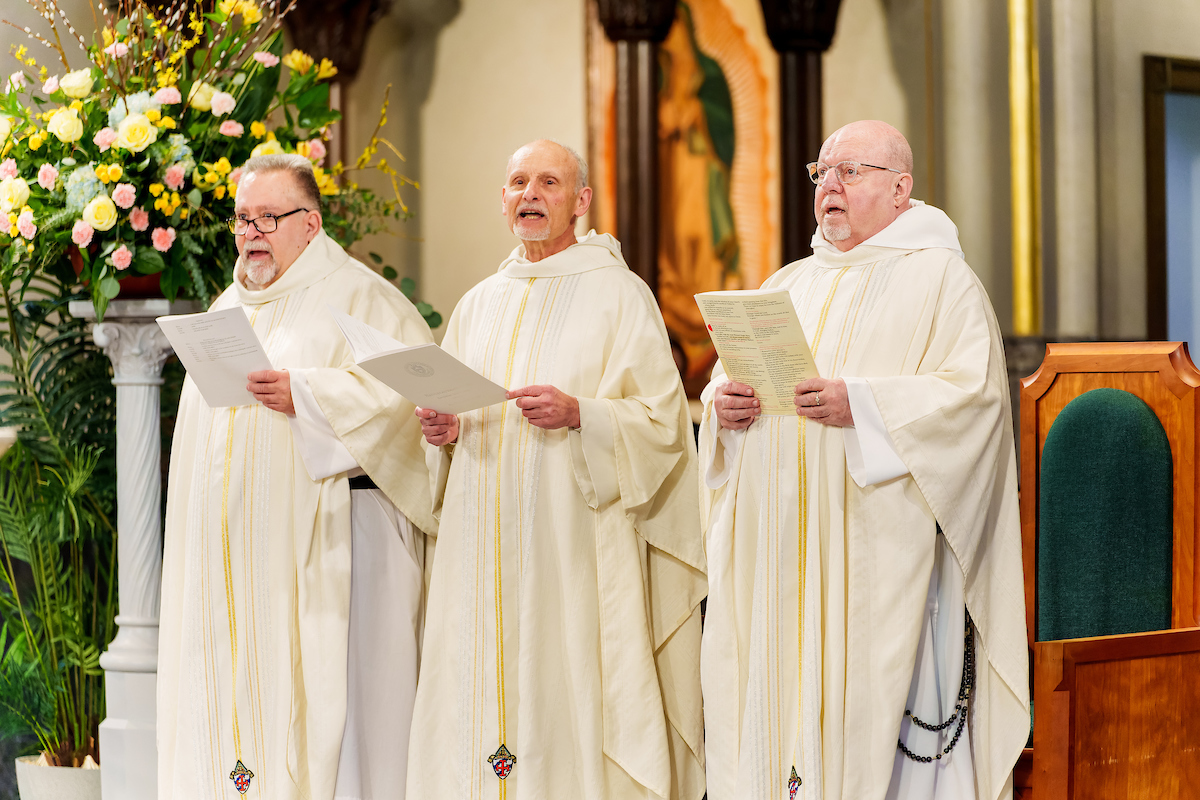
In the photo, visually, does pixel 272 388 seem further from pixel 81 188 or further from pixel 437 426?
pixel 81 188

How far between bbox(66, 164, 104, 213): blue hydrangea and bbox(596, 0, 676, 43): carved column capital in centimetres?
304

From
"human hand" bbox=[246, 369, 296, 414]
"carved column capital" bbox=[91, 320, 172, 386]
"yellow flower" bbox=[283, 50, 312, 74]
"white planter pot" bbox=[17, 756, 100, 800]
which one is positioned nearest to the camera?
"human hand" bbox=[246, 369, 296, 414]

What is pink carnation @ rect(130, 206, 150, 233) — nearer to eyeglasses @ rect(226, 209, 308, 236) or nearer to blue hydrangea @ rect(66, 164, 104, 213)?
blue hydrangea @ rect(66, 164, 104, 213)

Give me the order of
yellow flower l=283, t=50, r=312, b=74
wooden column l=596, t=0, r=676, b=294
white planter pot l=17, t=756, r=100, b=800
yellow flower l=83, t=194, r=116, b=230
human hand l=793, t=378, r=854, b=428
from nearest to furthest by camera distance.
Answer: human hand l=793, t=378, r=854, b=428 → yellow flower l=83, t=194, r=116, b=230 → white planter pot l=17, t=756, r=100, b=800 → yellow flower l=283, t=50, r=312, b=74 → wooden column l=596, t=0, r=676, b=294

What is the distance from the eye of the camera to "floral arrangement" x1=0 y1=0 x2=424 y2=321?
394 cm

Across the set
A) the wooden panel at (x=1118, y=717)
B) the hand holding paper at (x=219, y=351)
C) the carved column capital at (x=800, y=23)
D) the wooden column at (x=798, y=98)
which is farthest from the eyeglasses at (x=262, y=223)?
the carved column capital at (x=800, y=23)

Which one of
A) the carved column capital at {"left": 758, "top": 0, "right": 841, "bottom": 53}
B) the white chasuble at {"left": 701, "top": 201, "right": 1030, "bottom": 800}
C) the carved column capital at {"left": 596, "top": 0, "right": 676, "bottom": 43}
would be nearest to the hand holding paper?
the white chasuble at {"left": 701, "top": 201, "right": 1030, "bottom": 800}

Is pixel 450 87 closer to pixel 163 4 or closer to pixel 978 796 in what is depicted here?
pixel 163 4

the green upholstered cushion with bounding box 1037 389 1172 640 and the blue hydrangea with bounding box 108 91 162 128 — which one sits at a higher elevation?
the blue hydrangea with bounding box 108 91 162 128

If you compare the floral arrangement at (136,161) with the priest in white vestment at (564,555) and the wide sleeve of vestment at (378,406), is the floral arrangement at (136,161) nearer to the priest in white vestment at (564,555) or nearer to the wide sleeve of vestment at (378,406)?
the wide sleeve of vestment at (378,406)

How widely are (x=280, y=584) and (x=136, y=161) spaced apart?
1482 millimetres

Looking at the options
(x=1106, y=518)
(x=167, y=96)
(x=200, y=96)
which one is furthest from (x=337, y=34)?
(x=1106, y=518)

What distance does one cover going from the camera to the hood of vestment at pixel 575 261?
348cm

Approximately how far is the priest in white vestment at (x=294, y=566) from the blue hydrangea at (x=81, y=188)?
609 mm
